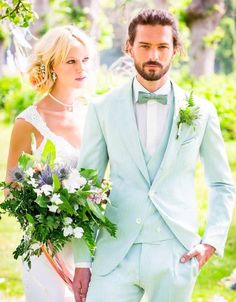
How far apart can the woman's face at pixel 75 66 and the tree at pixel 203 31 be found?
13.4 meters

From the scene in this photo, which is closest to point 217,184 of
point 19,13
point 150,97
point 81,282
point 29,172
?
point 150,97

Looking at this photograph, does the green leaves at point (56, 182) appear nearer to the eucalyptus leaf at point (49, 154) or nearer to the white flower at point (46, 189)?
the white flower at point (46, 189)

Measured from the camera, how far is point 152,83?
379 centimetres

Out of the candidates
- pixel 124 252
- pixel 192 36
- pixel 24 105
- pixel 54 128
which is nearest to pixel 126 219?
pixel 124 252

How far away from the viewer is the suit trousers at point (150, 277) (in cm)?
362

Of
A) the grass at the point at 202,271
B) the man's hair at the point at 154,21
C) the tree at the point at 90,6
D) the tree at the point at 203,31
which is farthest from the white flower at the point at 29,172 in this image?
the tree at the point at 203,31

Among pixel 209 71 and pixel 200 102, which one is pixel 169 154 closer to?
pixel 200 102

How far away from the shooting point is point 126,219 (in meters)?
3.73

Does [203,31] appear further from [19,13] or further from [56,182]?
[56,182]

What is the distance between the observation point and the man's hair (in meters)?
3.72

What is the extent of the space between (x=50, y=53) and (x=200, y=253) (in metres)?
1.73

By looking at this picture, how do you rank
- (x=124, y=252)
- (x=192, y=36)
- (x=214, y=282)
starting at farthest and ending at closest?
(x=192, y=36), (x=214, y=282), (x=124, y=252)

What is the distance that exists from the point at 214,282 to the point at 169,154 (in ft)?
11.5

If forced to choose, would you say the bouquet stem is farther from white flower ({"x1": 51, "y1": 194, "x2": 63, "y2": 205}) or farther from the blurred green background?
the blurred green background
